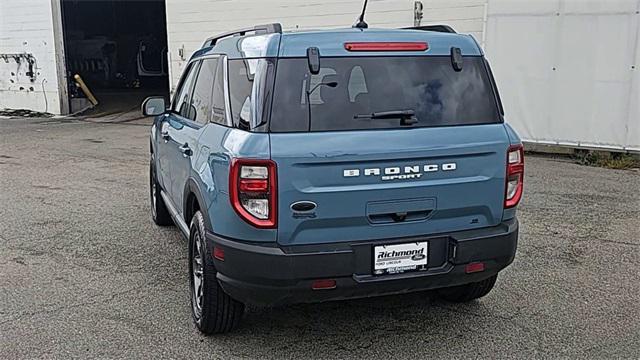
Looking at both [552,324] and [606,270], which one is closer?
[552,324]

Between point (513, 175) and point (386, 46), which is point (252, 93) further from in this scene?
point (513, 175)

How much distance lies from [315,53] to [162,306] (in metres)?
2.09

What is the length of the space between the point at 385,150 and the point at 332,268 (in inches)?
26.1

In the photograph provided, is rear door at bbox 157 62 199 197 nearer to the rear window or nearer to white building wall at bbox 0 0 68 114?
the rear window

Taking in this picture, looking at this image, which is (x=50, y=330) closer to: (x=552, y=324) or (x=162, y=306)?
(x=162, y=306)

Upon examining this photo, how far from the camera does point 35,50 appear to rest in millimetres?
19281

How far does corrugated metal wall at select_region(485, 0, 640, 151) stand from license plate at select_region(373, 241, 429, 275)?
7.88 meters

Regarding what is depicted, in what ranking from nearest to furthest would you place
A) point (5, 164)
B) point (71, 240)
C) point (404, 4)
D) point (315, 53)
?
point (315, 53) → point (71, 240) → point (5, 164) → point (404, 4)

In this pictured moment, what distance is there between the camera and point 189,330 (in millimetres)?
3812

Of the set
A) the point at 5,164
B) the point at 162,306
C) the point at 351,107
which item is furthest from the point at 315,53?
the point at 5,164

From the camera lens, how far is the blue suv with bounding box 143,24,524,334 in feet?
10.1

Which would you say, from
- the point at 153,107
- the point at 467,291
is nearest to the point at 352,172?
the point at 467,291

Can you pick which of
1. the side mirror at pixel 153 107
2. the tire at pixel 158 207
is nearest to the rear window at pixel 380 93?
the side mirror at pixel 153 107

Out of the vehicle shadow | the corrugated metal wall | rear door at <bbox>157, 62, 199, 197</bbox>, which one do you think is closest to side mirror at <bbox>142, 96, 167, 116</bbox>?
rear door at <bbox>157, 62, 199, 197</bbox>
